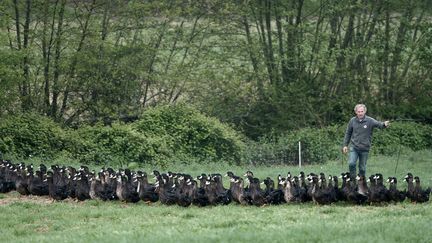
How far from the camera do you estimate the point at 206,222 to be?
15.5 m

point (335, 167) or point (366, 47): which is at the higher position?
point (366, 47)

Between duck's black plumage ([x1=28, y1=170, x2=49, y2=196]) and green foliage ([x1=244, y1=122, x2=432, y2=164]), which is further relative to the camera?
green foliage ([x1=244, y1=122, x2=432, y2=164])

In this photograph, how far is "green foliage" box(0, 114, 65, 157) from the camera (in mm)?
29125

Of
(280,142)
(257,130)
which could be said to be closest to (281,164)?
(280,142)

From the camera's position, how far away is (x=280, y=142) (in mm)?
33562

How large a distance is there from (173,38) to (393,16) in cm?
948

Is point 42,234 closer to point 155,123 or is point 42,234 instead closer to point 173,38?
point 155,123

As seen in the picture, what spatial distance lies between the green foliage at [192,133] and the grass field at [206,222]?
11011 millimetres

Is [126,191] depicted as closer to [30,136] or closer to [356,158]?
[356,158]

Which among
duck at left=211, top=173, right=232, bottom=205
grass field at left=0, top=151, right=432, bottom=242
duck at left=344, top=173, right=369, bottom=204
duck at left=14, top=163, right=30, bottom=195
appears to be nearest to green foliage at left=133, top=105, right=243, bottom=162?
duck at left=14, top=163, right=30, bottom=195

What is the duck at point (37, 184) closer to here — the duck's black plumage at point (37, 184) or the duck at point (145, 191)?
the duck's black plumage at point (37, 184)

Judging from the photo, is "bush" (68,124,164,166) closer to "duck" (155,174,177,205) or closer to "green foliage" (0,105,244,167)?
"green foliage" (0,105,244,167)

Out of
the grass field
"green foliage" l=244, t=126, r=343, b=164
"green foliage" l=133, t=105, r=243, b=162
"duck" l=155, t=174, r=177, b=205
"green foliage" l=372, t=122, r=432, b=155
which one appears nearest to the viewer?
the grass field

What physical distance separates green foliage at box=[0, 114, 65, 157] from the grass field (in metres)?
8.37
